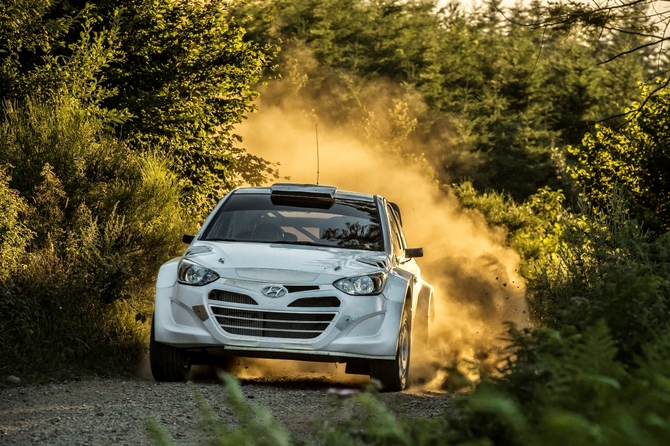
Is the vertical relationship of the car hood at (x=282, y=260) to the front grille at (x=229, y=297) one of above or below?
above

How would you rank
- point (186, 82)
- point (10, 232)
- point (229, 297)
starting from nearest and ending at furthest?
point (229, 297) → point (10, 232) → point (186, 82)

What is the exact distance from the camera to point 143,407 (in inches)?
337

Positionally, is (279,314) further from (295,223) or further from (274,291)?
(295,223)

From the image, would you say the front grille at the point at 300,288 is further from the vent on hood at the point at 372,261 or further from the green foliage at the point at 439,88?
the green foliage at the point at 439,88

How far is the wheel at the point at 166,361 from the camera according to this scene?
10.2 meters

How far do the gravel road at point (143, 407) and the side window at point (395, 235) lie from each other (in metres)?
1.29

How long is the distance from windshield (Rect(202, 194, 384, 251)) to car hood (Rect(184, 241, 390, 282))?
0.34 metres

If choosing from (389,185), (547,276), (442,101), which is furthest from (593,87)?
(547,276)

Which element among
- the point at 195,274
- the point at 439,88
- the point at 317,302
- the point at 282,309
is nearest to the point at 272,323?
the point at 282,309

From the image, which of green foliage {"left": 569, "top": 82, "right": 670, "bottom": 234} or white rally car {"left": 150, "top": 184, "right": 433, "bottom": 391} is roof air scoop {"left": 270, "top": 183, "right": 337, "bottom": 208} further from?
green foliage {"left": 569, "top": 82, "right": 670, "bottom": 234}

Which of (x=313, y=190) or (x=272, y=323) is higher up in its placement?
(x=313, y=190)

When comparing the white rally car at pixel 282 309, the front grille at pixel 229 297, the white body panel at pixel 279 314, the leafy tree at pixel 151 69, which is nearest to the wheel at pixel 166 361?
the white rally car at pixel 282 309

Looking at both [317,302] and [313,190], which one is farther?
[313,190]

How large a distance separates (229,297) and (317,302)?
28.5 inches
